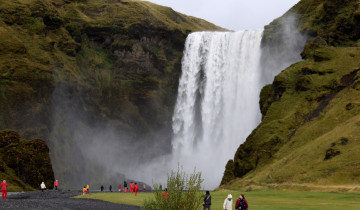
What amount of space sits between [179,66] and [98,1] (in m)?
29.6

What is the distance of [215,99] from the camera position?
102250 mm

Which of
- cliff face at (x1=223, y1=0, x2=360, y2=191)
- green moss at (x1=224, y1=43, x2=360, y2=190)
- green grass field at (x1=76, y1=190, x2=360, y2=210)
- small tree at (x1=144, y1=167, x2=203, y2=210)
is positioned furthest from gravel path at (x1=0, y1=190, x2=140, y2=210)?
green moss at (x1=224, y1=43, x2=360, y2=190)

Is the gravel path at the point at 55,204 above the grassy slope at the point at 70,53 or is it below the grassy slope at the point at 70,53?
below

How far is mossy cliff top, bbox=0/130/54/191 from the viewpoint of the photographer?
66.6m

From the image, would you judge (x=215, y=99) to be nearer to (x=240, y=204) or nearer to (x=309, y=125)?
(x=309, y=125)

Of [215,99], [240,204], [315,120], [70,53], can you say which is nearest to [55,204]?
[240,204]

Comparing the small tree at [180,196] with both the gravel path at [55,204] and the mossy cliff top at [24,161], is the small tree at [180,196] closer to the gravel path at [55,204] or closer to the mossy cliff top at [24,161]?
the gravel path at [55,204]

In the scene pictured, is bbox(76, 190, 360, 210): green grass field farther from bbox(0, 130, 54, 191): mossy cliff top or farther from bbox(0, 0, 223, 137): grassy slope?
bbox(0, 0, 223, 137): grassy slope

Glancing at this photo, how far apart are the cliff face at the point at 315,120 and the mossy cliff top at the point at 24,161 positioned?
95.4 feet

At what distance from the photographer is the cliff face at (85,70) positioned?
90188 millimetres

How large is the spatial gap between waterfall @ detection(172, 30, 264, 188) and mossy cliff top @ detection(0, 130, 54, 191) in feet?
113

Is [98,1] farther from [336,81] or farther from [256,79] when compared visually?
[336,81]

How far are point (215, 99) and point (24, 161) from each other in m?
47.7

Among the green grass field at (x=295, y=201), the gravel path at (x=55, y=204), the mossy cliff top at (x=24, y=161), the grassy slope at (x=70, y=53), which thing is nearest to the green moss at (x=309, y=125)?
the green grass field at (x=295, y=201)
